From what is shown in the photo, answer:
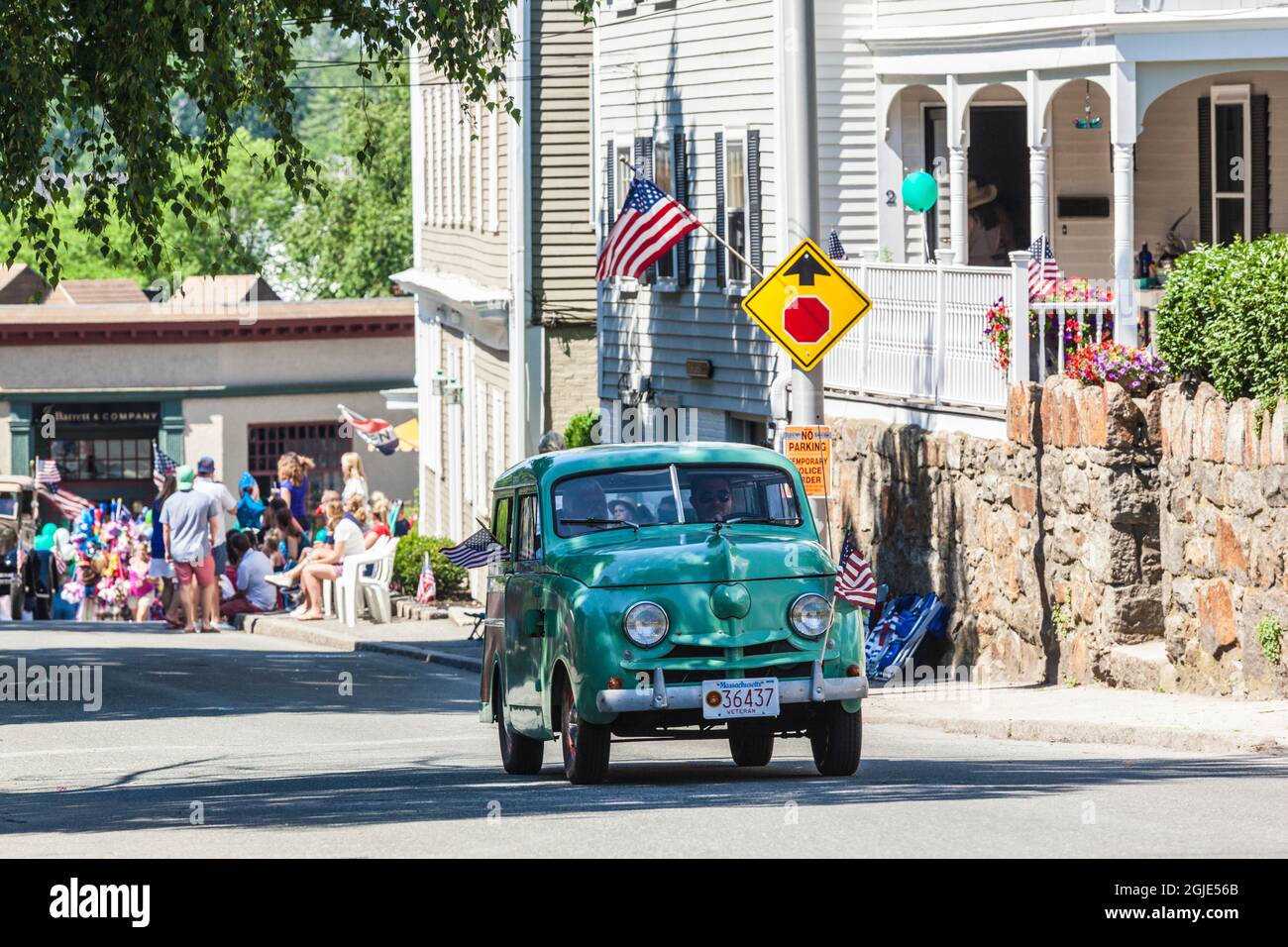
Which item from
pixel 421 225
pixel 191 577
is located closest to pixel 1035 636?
pixel 191 577

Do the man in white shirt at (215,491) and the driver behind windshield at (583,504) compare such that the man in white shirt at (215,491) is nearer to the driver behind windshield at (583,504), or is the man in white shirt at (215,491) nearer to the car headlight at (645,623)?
the driver behind windshield at (583,504)

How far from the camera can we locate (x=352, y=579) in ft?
96.2

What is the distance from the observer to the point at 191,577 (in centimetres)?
2811

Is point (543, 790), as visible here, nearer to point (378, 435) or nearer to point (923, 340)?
point (923, 340)

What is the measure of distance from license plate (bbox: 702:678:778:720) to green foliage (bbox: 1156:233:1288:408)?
5278 millimetres

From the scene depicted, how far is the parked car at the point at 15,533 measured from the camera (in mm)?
36312

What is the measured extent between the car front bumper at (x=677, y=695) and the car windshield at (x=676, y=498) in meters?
1.30

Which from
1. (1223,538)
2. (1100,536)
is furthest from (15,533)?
(1223,538)

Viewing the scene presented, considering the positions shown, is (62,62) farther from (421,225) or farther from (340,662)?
(421,225)

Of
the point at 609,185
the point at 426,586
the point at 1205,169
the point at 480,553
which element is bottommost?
the point at 426,586

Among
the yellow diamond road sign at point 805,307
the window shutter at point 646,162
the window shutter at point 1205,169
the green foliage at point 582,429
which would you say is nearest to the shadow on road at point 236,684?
the yellow diamond road sign at point 805,307

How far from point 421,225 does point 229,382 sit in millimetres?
13510

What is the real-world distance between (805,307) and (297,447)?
39.9 meters

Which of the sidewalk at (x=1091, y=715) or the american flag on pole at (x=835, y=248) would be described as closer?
the sidewalk at (x=1091, y=715)
